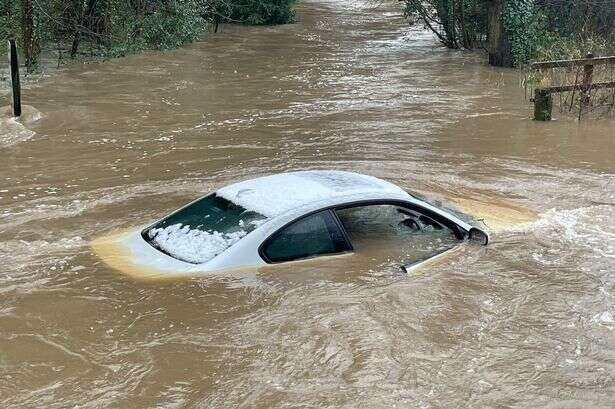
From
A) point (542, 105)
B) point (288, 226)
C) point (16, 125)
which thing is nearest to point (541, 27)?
point (542, 105)

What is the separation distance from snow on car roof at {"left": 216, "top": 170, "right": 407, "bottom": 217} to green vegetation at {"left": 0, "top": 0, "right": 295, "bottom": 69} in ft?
45.1

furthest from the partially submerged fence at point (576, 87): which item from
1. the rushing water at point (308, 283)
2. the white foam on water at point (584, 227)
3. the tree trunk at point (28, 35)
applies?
the tree trunk at point (28, 35)

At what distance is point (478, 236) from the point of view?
6770mm

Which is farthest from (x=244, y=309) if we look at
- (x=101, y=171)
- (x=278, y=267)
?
(x=101, y=171)

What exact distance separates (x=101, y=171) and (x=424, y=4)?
770 inches

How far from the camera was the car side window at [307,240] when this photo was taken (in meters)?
5.90

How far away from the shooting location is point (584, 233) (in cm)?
820

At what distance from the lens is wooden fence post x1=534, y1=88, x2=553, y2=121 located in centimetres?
1479

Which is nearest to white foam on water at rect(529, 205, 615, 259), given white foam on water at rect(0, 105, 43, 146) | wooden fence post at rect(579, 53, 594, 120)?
wooden fence post at rect(579, 53, 594, 120)

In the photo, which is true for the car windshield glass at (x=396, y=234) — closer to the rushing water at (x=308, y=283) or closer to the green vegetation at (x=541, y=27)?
the rushing water at (x=308, y=283)

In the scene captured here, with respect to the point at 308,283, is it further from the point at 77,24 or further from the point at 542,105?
the point at 77,24

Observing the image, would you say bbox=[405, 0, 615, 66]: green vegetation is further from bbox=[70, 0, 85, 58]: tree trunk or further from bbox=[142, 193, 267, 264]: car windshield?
bbox=[142, 193, 267, 264]: car windshield

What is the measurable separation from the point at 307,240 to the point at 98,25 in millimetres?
18865

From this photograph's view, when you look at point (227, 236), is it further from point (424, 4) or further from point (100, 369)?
point (424, 4)
